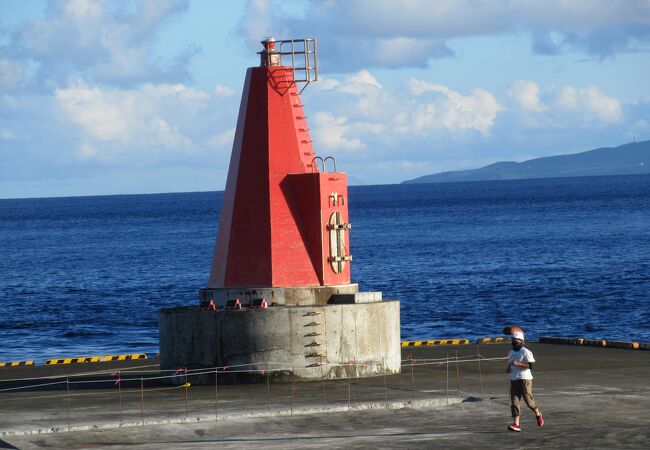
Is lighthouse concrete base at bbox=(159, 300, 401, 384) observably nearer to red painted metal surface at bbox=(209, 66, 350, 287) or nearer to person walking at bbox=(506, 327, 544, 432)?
red painted metal surface at bbox=(209, 66, 350, 287)

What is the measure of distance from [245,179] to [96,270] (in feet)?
206

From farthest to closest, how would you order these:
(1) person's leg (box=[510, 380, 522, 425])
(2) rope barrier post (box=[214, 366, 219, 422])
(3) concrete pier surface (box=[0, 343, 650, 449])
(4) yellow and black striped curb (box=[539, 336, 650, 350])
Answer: (4) yellow and black striped curb (box=[539, 336, 650, 350]), (2) rope barrier post (box=[214, 366, 219, 422]), (1) person's leg (box=[510, 380, 522, 425]), (3) concrete pier surface (box=[0, 343, 650, 449])

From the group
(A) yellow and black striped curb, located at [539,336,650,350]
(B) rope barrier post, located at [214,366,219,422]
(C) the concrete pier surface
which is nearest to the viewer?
(C) the concrete pier surface

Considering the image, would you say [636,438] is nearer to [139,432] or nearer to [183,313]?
[139,432]

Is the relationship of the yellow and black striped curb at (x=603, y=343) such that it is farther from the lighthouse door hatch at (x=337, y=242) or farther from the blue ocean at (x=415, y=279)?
the blue ocean at (x=415, y=279)

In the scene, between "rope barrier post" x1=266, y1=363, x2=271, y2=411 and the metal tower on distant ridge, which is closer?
"rope barrier post" x1=266, y1=363, x2=271, y2=411

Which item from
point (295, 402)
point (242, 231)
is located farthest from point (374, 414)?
point (242, 231)

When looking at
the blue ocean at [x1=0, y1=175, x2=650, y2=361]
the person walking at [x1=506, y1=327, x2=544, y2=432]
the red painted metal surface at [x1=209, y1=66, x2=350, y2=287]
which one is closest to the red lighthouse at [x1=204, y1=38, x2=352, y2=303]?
the red painted metal surface at [x1=209, y1=66, x2=350, y2=287]

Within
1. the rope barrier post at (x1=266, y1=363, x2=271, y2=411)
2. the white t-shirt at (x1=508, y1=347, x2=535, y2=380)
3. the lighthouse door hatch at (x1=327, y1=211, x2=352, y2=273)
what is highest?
the lighthouse door hatch at (x1=327, y1=211, x2=352, y2=273)

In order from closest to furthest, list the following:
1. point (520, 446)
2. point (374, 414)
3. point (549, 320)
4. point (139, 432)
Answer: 1. point (520, 446)
2. point (139, 432)
3. point (374, 414)
4. point (549, 320)

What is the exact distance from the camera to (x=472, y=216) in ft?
515

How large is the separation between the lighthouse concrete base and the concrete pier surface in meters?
0.39

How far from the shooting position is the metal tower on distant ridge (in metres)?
23.4

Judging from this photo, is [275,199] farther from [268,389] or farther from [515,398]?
[515,398]
